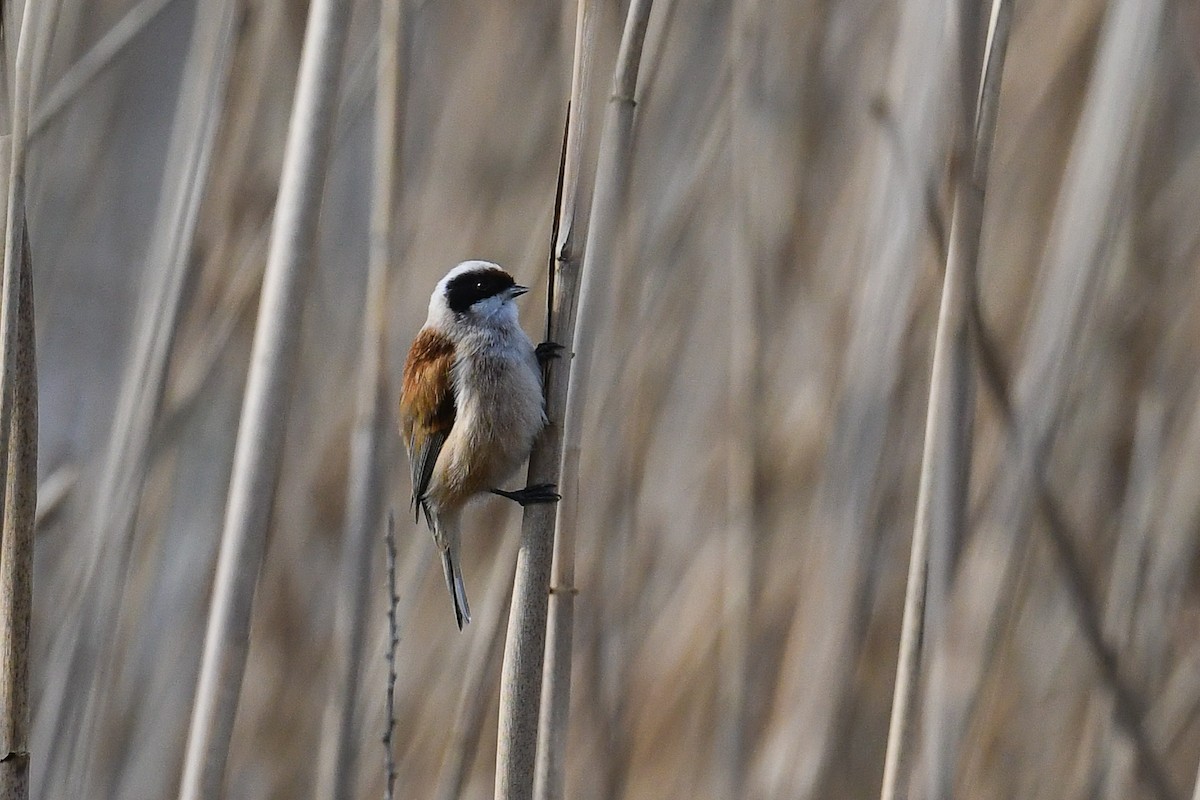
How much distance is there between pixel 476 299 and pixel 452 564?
1.25 ft

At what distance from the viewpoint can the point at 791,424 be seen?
218 centimetres

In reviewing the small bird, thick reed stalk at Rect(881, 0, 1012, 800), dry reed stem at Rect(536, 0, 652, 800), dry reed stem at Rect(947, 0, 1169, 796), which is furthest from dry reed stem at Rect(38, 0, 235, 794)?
dry reed stem at Rect(947, 0, 1169, 796)

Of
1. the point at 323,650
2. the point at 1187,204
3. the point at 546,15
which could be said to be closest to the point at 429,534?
the point at 323,650

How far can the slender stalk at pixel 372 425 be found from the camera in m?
1.59

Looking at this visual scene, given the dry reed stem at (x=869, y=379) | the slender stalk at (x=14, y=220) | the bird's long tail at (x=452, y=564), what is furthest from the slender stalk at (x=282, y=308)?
the dry reed stem at (x=869, y=379)

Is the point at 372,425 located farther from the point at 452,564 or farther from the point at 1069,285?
the point at 1069,285

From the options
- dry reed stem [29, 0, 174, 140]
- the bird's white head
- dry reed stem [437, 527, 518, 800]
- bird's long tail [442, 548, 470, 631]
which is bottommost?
dry reed stem [437, 527, 518, 800]

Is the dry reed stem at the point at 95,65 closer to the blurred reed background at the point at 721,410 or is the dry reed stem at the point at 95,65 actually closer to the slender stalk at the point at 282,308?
the blurred reed background at the point at 721,410

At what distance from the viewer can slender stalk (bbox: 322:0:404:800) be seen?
1.59 m

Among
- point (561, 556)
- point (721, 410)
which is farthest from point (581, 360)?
point (721, 410)

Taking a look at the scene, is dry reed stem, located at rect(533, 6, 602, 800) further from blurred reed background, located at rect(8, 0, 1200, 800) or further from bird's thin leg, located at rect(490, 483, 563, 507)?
blurred reed background, located at rect(8, 0, 1200, 800)

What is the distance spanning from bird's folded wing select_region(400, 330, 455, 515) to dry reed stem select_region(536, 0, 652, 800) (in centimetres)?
49

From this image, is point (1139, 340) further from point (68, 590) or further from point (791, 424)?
point (68, 590)

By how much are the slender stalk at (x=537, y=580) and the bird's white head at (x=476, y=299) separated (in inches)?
17.7
